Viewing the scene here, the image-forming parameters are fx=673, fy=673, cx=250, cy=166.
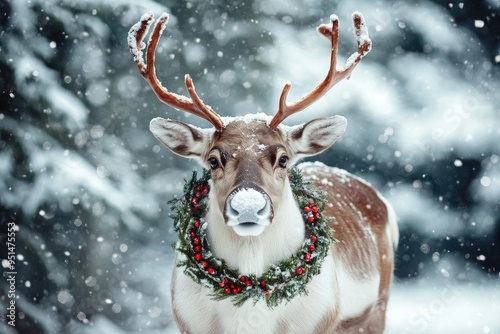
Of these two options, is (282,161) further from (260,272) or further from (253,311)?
(253,311)

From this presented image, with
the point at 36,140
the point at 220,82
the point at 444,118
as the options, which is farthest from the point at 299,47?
the point at 36,140

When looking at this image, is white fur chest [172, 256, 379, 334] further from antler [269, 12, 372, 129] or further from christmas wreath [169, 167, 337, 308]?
antler [269, 12, 372, 129]

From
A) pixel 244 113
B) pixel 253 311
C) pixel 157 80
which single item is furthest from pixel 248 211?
pixel 244 113

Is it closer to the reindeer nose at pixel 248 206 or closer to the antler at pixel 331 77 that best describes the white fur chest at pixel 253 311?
the reindeer nose at pixel 248 206

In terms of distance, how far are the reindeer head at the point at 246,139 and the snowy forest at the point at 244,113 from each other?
4019mm

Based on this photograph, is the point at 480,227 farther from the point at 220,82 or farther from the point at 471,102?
the point at 220,82

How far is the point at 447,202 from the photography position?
29.6 feet

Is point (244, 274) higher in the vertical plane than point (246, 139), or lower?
lower

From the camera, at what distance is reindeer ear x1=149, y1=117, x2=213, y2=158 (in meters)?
3.83

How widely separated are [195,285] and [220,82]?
514 centimetres

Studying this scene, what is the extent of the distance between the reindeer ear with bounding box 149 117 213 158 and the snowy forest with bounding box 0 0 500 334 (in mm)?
4005

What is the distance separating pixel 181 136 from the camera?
3889mm

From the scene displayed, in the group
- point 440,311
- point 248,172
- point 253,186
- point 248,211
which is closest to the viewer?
point 248,211

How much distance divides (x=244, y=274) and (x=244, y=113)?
526 cm
